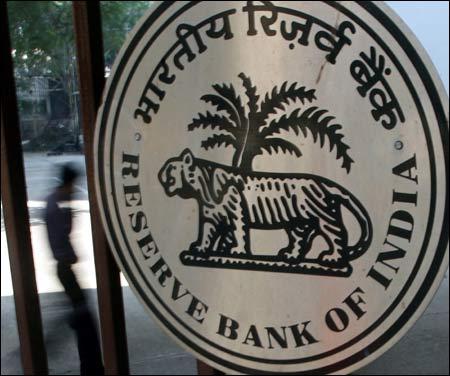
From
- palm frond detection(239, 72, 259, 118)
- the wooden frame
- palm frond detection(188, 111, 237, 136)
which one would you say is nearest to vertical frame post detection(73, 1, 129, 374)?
the wooden frame

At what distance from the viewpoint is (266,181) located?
1.36 meters

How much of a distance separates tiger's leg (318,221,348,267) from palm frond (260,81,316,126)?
31 centimetres

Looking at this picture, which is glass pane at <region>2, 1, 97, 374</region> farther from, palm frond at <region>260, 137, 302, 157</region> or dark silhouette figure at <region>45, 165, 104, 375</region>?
palm frond at <region>260, 137, 302, 157</region>

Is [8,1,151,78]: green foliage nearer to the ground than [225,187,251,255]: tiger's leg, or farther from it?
farther from it

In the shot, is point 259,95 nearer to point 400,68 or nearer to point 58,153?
point 400,68

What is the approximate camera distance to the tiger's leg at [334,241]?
1.30m

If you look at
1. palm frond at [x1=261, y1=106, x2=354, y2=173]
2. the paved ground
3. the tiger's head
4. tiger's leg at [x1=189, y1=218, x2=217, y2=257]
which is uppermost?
palm frond at [x1=261, y1=106, x2=354, y2=173]

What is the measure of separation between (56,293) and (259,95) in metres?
1.22

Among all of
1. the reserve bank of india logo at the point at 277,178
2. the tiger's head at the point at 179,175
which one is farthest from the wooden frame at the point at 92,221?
the tiger's head at the point at 179,175

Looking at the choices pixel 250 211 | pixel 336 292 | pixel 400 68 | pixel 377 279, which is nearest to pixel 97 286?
pixel 250 211

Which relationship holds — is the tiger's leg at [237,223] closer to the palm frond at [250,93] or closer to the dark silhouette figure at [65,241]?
the palm frond at [250,93]

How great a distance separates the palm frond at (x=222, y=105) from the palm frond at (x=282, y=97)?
2.9 inches

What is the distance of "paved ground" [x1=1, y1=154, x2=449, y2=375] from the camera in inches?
67.5

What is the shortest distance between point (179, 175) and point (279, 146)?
292mm
